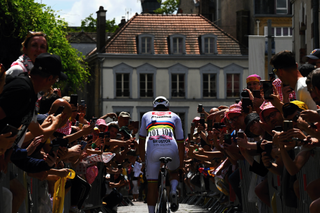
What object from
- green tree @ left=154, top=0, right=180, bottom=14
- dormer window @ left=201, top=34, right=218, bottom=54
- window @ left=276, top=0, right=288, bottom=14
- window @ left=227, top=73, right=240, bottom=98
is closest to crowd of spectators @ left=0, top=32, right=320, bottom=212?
window @ left=227, top=73, right=240, bottom=98

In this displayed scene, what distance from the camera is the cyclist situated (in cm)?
1029

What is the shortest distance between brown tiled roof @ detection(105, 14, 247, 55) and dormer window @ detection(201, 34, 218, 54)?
370 millimetres

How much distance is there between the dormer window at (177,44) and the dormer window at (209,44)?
5.15ft

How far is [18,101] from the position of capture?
209 inches

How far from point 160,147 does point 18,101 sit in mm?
5293

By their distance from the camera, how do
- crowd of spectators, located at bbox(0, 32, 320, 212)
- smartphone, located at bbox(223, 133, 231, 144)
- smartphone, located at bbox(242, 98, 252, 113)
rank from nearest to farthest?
crowd of spectators, located at bbox(0, 32, 320, 212) → smartphone, located at bbox(223, 133, 231, 144) → smartphone, located at bbox(242, 98, 252, 113)

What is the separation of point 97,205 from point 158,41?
132 ft

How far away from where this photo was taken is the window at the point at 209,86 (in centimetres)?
5122

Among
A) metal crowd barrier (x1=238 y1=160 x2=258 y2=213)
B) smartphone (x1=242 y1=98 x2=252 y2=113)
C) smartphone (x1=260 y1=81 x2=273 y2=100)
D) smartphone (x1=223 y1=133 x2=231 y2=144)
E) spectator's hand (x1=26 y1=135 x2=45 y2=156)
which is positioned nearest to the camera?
spectator's hand (x1=26 y1=135 x2=45 y2=156)

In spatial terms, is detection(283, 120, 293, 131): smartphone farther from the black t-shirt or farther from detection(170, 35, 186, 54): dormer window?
detection(170, 35, 186, 54): dormer window

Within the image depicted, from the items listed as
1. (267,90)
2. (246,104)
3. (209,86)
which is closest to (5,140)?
(267,90)

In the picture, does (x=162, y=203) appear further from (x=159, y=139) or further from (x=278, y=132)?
(x=278, y=132)

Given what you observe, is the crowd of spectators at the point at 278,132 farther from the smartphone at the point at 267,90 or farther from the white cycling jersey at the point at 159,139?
the white cycling jersey at the point at 159,139

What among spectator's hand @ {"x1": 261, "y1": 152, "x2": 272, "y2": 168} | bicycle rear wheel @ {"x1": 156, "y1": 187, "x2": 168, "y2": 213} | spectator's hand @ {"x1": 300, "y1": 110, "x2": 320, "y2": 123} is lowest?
bicycle rear wheel @ {"x1": 156, "y1": 187, "x2": 168, "y2": 213}
